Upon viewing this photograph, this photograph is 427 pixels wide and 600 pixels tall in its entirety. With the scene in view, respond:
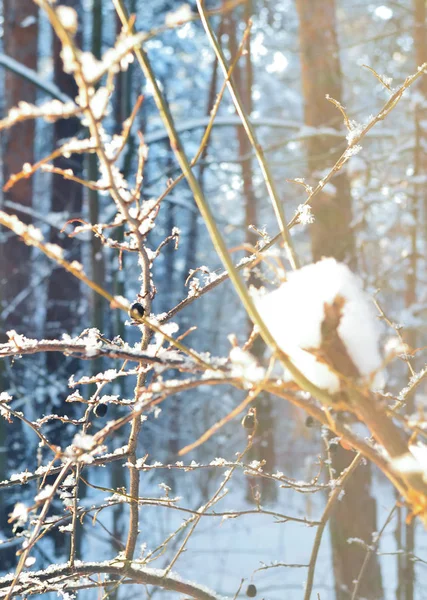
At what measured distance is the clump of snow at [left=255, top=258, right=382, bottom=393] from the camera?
0.58 meters

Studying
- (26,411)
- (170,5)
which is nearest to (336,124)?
(26,411)

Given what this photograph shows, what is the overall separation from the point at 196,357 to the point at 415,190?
15.6 feet

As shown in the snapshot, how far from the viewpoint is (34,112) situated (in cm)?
52

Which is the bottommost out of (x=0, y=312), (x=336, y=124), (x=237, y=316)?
(x=0, y=312)

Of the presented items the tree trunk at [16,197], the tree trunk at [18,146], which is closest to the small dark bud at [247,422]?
the tree trunk at [16,197]

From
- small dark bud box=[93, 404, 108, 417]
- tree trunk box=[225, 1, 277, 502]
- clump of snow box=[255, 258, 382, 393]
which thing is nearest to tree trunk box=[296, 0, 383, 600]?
tree trunk box=[225, 1, 277, 502]

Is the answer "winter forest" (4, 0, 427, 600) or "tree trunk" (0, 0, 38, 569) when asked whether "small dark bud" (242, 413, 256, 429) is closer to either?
"winter forest" (4, 0, 427, 600)

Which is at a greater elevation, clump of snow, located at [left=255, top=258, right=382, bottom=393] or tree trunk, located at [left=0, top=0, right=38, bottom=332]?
tree trunk, located at [left=0, top=0, right=38, bottom=332]

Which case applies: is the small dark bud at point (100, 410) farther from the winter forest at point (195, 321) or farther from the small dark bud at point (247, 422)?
Result: the small dark bud at point (247, 422)

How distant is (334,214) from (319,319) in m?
3.97

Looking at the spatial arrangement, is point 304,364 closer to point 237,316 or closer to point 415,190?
point 415,190

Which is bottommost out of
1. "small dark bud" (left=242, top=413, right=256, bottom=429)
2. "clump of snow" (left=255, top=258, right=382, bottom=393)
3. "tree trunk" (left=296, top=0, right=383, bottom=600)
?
"clump of snow" (left=255, top=258, right=382, bottom=393)

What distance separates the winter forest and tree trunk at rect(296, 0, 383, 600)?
0.05ft

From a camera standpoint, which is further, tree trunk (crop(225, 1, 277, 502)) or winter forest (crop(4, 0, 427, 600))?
tree trunk (crop(225, 1, 277, 502))
